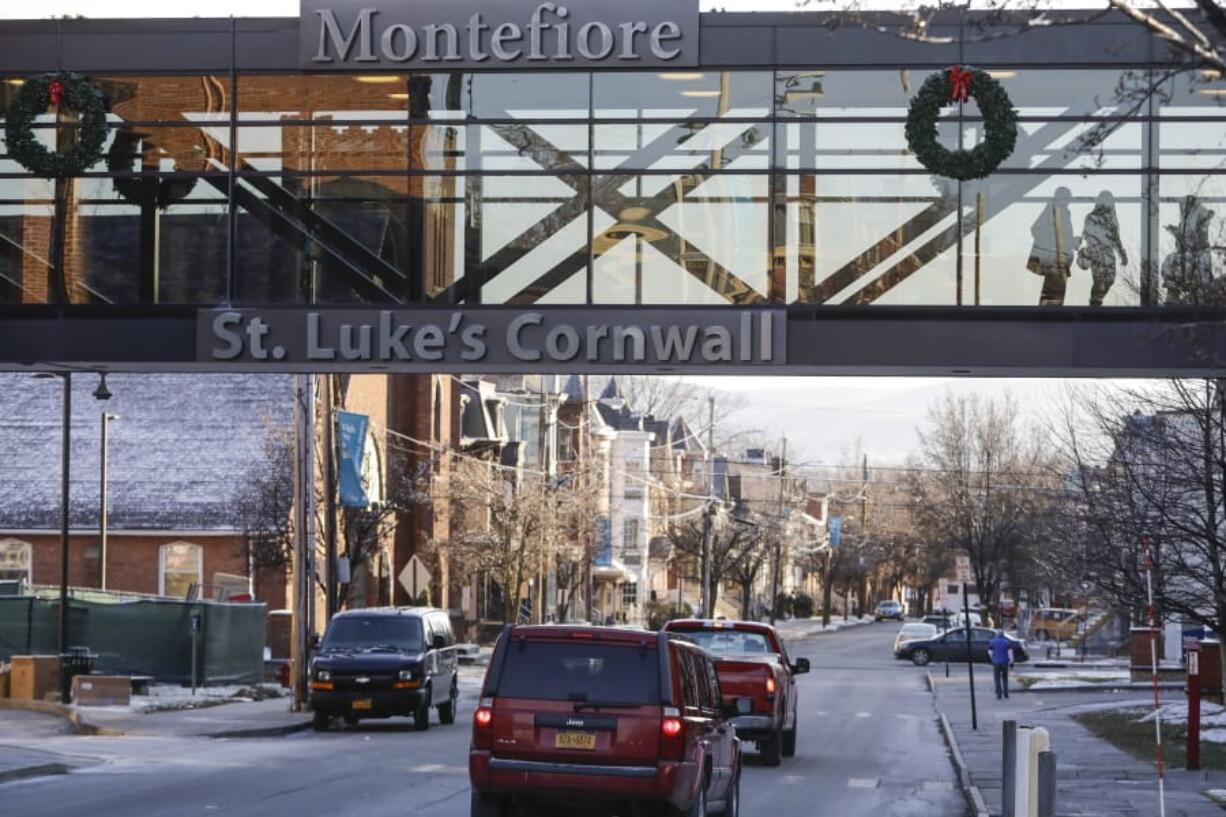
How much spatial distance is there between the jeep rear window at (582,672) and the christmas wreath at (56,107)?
10.6 metres

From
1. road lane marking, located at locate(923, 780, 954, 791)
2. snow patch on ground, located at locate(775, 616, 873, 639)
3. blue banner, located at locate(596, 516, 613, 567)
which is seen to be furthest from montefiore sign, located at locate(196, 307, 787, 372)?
snow patch on ground, located at locate(775, 616, 873, 639)

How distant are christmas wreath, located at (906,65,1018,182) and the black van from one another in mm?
13577

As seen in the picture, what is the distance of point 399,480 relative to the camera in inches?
2394

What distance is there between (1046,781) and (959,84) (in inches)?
400

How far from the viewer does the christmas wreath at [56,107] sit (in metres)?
23.3

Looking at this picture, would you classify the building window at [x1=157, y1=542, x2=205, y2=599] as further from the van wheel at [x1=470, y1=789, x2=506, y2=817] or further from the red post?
the van wheel at [x1=470, y1=789, x2=506, y2=817]

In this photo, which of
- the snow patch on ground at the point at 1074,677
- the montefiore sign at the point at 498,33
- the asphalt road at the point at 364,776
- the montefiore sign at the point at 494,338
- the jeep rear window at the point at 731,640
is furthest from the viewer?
the snow patch on ground at the point at 1074,677

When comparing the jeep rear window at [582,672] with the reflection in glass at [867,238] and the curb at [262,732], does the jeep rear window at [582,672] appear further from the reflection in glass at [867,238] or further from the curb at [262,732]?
the curb at [262,732]

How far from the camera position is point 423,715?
32.5 m

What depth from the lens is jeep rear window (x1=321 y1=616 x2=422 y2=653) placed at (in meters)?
32.2

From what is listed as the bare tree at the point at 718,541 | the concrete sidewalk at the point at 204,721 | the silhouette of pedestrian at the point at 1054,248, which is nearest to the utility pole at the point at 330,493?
the concrete sidewalk at the point at 204,721

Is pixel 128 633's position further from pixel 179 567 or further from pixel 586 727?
pixel 586 727

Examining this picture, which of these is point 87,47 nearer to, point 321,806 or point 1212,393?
point 321,806

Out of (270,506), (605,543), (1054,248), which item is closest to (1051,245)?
(1054,248)
